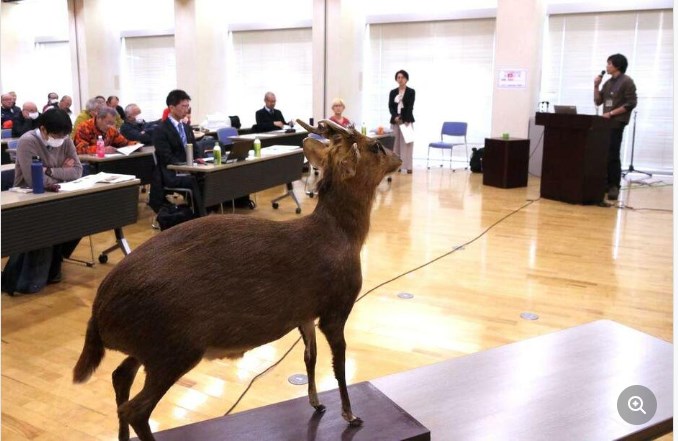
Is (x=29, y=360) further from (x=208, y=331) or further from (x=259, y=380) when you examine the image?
(x=208, y=331)

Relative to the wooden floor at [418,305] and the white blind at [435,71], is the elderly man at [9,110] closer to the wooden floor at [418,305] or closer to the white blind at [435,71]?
the wooden floor at [418,305]

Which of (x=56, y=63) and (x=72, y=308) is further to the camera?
(x=56, y=63)

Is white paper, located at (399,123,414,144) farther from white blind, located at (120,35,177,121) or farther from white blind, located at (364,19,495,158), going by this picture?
white blind, located at (120,35,177,121)

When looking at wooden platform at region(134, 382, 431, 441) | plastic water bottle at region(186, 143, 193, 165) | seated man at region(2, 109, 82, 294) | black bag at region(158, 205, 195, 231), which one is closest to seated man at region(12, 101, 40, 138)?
black bag at region(158, 205, 195, 231)

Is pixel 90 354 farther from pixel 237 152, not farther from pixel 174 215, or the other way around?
pixel 237 152

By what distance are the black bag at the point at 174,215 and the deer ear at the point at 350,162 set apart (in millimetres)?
4384

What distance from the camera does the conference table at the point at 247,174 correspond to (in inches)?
211

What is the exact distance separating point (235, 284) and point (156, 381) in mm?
227

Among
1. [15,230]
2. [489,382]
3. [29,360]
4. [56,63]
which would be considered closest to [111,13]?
[56,63]

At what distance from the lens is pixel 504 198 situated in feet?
25.4

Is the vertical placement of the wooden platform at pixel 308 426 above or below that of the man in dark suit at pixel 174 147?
below

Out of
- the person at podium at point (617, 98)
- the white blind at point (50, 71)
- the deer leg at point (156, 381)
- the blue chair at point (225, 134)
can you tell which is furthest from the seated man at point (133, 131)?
the white blind at point (50, 71)

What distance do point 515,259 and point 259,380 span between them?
2823mm

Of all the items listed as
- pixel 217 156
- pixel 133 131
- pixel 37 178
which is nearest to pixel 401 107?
pixel 133 131
